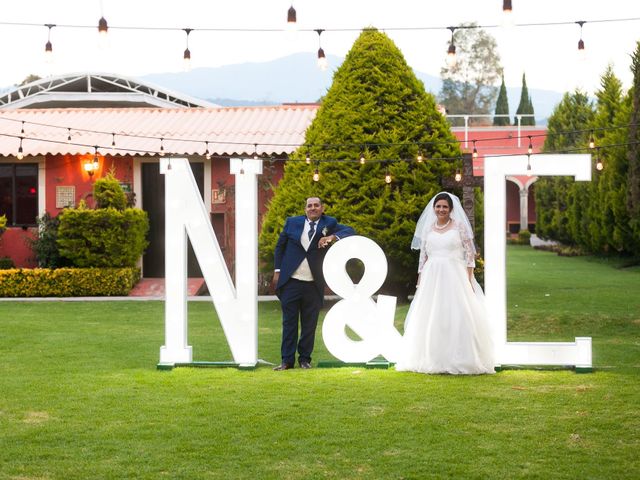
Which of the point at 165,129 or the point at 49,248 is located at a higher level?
the point at 165,129

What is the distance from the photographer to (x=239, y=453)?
22.9 feet

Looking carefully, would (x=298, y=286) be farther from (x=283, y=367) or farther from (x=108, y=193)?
(x=108, y=193)

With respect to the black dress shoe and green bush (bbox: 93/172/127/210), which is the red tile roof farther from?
the black dress shoe

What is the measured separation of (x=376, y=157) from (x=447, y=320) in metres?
7.71

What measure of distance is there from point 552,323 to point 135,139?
39.0ft

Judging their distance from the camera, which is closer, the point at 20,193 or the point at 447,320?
the point at 447,320

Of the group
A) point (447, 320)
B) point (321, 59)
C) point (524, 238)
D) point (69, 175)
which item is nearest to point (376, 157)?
point (321, 59)

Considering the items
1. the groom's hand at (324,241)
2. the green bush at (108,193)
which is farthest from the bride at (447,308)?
the green bush at (108,193)

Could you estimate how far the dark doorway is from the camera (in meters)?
23.7

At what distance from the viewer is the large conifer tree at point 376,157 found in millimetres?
17453

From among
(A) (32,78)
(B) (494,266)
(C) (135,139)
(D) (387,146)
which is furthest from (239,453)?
(A) (32,78)

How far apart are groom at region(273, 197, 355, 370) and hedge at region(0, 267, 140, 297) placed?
11.3 m

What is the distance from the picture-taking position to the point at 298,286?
1095cm

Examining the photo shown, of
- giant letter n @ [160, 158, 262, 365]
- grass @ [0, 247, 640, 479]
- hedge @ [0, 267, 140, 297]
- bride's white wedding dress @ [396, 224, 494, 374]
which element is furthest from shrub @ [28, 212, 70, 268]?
bride's white wedding dress @ [396, 224, 494, 374]
